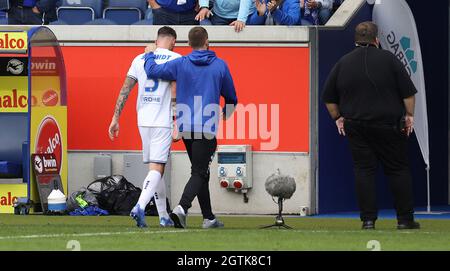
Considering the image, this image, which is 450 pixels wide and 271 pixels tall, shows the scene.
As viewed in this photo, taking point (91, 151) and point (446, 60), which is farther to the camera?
Answer: point (446, 60)

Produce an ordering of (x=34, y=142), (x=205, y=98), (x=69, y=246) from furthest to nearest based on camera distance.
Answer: (x=34, y=142) → (x=205, y=98) → (x=69, y=246)

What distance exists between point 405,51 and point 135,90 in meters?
3.62

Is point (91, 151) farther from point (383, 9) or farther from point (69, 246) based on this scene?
point (69, 246)

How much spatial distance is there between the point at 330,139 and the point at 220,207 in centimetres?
169

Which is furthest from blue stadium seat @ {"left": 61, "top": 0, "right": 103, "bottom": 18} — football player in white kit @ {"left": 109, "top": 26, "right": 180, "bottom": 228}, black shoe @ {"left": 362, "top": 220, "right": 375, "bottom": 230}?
black shoe @ {"left": 362, "top": 220, "right": 375, "bottom": 230}

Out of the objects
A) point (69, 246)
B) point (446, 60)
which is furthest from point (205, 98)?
point (446, 60)

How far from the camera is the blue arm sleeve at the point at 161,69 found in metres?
14.5

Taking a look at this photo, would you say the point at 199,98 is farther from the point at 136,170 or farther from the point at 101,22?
the point at 101,22

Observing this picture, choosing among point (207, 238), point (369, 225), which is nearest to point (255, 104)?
point (369, 225)

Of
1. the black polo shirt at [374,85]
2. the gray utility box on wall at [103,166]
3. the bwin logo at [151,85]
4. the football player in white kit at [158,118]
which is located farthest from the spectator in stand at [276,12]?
the black polo shirt at [374,85]

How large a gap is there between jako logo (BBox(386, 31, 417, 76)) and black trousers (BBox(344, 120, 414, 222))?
4.63m

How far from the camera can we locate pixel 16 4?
66.7ft

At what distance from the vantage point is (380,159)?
14.3m

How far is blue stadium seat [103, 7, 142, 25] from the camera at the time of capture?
67.7 feet
